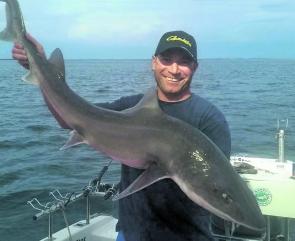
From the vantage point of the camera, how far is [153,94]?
3957 millimetres

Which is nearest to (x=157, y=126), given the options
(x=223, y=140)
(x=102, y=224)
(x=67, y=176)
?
(x=223, y=140)

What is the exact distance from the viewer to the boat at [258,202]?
22.0 feet

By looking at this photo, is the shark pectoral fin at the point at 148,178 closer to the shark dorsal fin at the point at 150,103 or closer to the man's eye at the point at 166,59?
the shark dorsal fin at the point at 150,103

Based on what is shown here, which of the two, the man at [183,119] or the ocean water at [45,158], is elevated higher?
the man at [183,119]

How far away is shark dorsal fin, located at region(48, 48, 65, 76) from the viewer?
4344 millimetres

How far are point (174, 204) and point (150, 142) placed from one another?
26.7 inches

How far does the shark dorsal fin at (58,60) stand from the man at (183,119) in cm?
36

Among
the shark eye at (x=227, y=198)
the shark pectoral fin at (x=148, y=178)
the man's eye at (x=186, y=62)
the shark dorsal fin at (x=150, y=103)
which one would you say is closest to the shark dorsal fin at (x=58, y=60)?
the shark dorsal fin at (x=150, y=103)

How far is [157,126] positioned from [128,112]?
1.08 feet

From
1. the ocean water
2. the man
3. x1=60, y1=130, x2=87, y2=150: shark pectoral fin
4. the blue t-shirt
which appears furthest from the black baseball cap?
the ocean water

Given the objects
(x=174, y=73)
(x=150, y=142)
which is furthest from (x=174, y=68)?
(x=150, y=142)

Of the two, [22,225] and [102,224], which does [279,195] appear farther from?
[22,225]

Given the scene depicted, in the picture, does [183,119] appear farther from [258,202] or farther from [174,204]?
[258,202]

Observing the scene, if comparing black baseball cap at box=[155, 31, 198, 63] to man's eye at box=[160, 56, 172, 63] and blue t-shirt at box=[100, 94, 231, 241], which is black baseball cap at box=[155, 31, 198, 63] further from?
blue t-shirt at box=[100, 94, 231, 241]
